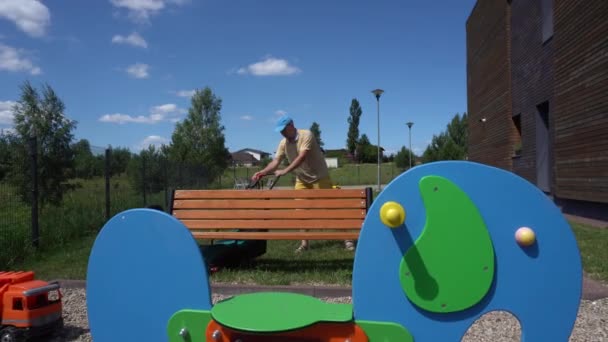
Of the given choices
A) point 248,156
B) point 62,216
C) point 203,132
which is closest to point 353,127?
point 248,156

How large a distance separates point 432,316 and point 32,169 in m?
5.95

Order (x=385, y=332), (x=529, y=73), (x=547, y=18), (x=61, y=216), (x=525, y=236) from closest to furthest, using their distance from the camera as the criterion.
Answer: (x=525, y=236)
(x=385, y=332)
(x=61, y=216)
(x=547, y=18)
(x=529, y=73)

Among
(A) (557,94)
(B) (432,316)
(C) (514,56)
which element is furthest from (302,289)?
(C) (514,56)

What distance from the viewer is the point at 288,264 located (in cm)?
521

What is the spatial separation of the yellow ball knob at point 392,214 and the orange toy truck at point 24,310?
2.51 m

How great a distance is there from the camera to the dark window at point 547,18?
11.5 meters

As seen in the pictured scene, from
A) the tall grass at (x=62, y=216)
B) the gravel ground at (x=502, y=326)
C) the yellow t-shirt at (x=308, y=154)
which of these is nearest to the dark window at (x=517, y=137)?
the tall grass at (x=62, y=216)

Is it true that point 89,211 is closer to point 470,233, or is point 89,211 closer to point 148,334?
point 148,334

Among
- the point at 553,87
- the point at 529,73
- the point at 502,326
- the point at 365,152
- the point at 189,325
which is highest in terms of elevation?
the point at 365,152

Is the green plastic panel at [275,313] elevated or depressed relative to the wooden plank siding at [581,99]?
depressed

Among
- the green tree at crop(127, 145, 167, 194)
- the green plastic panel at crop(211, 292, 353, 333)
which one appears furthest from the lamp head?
the green plastic panel at crop(211, 292, 353, 333)

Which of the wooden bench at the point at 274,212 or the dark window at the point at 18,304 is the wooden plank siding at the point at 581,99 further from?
the dark window at the point at 18,304

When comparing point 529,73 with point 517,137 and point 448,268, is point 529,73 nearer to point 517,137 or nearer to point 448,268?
point 517,137

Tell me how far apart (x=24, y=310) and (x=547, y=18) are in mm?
13032
